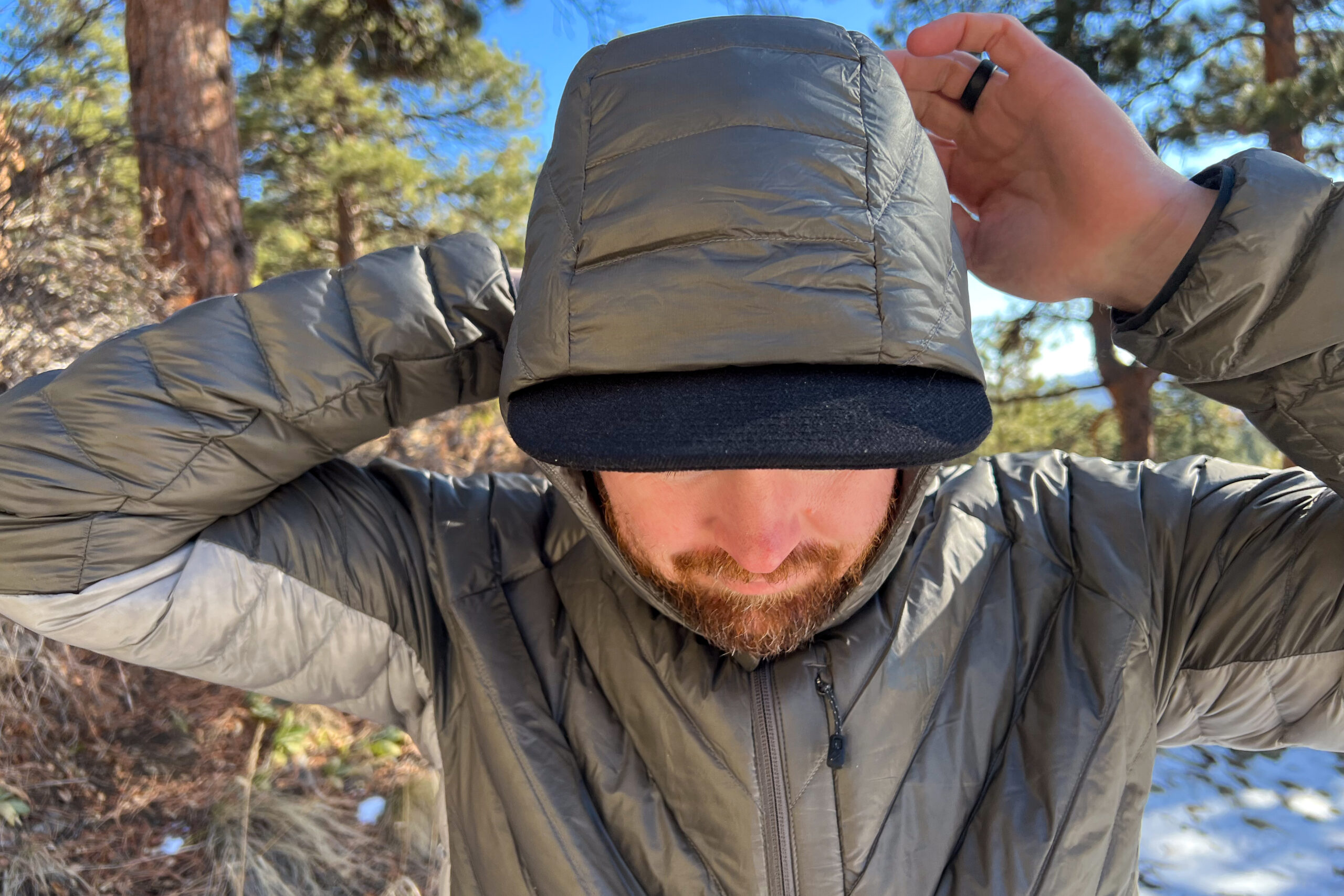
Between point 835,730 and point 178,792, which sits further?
point 178,792

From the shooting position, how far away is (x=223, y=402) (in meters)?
1.11

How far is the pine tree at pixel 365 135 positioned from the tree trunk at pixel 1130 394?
433 cm

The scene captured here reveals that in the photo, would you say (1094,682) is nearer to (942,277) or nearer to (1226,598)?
(1226,598)

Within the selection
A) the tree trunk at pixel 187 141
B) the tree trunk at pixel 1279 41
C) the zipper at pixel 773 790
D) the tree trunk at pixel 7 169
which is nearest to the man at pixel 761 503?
the zipper at pixel 773 790

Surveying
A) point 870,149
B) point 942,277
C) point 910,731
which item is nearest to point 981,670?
point 910,731

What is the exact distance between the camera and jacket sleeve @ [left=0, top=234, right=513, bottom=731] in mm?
1075

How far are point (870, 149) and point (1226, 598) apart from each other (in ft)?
2.81

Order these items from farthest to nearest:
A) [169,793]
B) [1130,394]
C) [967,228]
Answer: [1130,394], [169,793], [967,228]

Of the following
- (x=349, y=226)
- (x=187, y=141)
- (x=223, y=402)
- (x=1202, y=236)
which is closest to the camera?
(x=1202, y=236)

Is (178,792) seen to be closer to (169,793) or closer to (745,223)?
(169,793)

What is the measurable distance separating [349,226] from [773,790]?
6638 mm

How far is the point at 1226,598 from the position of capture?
44.5 inches

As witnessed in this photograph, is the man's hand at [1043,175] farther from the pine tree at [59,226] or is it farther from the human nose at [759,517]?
the pine tree at [59,226]

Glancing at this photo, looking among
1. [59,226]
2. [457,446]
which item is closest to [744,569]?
[59,226]
